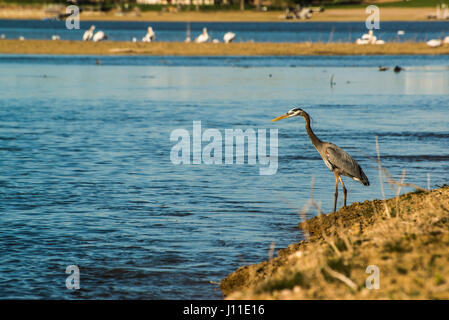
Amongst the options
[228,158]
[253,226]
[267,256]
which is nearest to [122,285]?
[267,256]

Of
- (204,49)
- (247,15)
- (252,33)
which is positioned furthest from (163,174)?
(247,15)

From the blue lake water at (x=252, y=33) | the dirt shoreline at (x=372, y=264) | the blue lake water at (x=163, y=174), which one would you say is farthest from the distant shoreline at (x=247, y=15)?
the dirt shoreline at (x=372, y=264)

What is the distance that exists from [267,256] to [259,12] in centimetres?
15810

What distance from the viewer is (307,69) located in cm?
5028

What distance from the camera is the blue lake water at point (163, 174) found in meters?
11.1

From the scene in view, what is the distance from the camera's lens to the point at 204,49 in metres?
64.9

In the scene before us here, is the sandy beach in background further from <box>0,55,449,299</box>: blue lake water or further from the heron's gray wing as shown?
the heron's gray wing

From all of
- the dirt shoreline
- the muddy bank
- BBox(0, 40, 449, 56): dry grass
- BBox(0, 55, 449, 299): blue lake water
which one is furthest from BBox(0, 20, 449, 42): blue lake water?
the dirt shoreline

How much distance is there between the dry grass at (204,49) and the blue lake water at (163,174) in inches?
859

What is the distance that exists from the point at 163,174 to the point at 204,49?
4804 cm

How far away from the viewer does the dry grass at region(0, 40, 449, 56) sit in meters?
63.2

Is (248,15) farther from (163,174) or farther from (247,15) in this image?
(163,174)
